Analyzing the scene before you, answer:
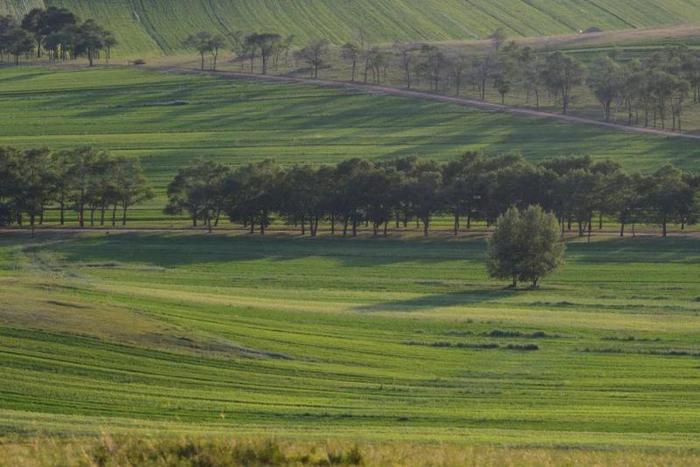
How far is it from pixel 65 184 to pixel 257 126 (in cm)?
4891

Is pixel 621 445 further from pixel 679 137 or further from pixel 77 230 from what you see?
pixel 679 137

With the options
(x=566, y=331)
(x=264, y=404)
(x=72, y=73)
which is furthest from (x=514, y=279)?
(x=72, y=73)

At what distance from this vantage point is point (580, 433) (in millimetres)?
43500

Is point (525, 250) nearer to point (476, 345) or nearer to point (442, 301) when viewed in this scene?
point (442, 301)

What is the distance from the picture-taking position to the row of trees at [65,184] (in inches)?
4697

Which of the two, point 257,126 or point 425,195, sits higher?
point 257,126

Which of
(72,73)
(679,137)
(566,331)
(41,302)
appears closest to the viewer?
(41,302)

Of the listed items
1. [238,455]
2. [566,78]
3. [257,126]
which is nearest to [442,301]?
[238,455]

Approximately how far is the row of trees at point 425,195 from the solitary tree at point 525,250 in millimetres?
20616

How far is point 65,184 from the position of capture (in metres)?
121

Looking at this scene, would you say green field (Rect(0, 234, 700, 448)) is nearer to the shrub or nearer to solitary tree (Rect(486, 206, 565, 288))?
the shrub

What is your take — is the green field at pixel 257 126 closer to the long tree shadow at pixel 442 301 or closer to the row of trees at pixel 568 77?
the row of trees at pixel 568 77

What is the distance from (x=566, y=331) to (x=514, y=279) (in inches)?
904

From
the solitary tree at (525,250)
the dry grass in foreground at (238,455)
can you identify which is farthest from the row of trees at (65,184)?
the dry grass in foreground at (238,455)
